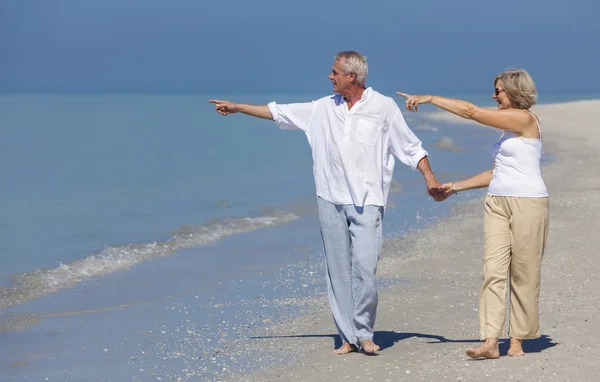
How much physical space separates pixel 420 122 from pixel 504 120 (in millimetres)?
41420

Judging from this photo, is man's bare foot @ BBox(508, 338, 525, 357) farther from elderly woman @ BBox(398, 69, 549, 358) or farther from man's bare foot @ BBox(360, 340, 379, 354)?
man's bare foot @ BBox(360, 340, 379, 354)

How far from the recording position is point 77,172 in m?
25.8

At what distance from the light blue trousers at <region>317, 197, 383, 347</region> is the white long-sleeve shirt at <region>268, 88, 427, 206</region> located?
0.09 meters

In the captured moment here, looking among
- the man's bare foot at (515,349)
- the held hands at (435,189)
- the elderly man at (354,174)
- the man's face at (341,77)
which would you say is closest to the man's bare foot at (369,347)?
the elderly man at (354,174)

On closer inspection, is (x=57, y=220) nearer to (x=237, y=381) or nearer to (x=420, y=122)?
(x=237, y=381)

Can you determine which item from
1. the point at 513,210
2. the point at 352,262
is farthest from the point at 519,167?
the point at 352,262

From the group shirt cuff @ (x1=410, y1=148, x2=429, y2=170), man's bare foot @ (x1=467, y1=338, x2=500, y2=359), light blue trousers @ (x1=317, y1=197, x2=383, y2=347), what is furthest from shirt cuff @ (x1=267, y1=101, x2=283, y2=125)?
man's bare foot @ (x1=467, y1=338, x2=500, y2=359)

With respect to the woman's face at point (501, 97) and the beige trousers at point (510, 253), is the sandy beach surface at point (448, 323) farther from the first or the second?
the woman's face at point (501, 97)

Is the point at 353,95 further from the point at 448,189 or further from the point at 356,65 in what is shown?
the point at 448,189

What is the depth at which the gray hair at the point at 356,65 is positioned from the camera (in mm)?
6172

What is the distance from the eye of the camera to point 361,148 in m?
6.24

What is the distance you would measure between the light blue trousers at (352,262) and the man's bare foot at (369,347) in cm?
3

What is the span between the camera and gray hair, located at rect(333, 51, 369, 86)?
20.2 ft

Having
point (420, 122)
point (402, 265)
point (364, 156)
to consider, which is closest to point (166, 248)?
point (402, 265)
